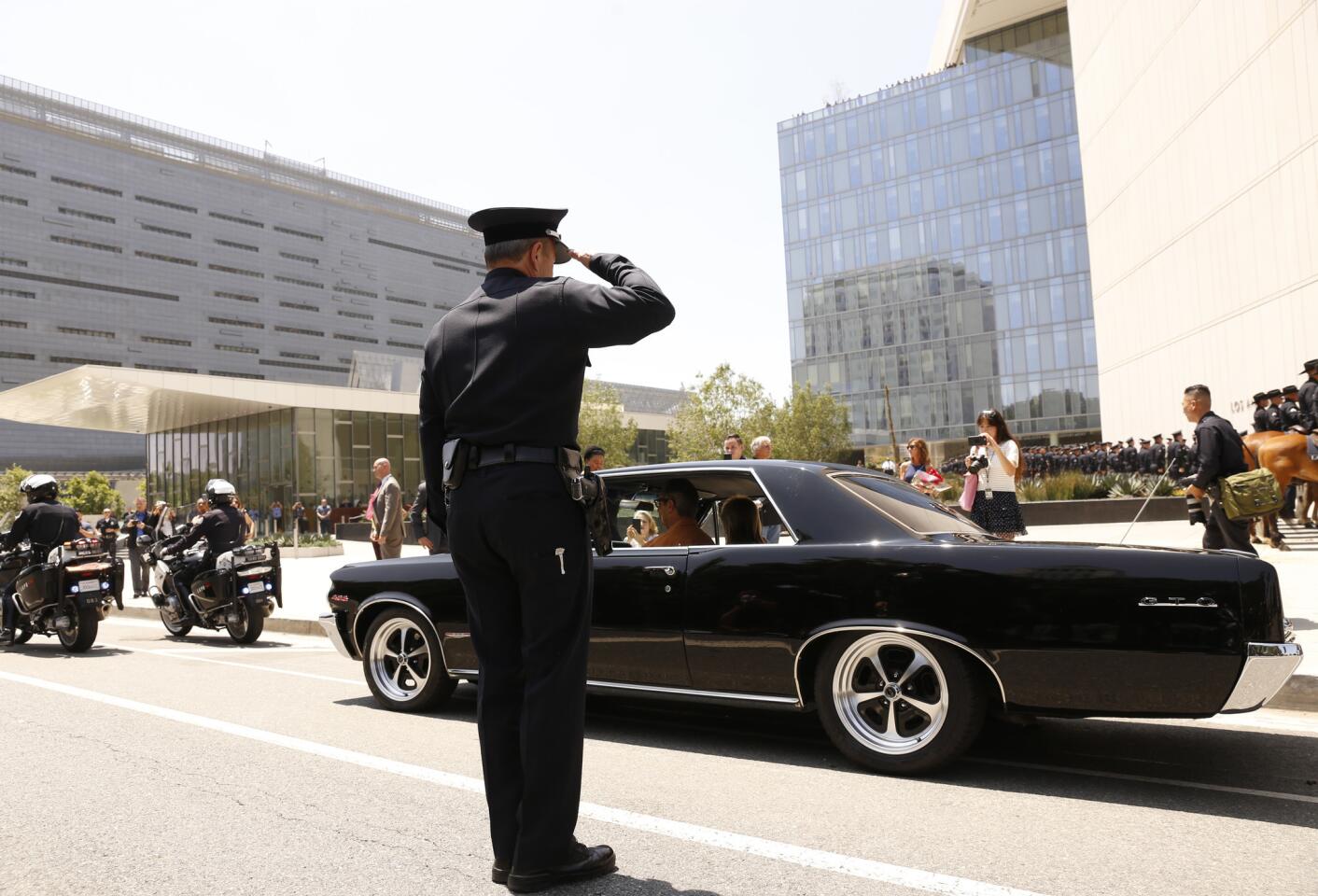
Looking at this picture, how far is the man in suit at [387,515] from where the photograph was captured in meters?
12.6

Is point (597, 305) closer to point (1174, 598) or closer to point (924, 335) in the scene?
point (1174, 598)

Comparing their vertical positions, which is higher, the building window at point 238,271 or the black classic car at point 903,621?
the building window at point 238,271

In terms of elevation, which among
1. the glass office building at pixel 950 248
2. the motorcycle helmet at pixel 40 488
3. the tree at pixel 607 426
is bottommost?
the motorcycle helmet at pixel 40 488

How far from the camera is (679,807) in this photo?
3861 mm

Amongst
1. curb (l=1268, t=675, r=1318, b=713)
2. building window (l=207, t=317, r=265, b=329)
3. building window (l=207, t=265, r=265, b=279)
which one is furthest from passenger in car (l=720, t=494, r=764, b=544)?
building window (l=207, t=265, r=265, b=279)

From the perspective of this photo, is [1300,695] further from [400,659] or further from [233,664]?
[233,664]

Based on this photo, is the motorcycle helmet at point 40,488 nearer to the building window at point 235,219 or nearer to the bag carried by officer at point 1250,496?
the bag carried by officer at point 1250,496

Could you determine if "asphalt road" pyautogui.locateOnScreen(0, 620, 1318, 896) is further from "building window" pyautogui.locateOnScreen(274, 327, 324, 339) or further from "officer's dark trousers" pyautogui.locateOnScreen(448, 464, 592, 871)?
"building window" pyautogui.locateOnScreen(274, 327, 324, 339)

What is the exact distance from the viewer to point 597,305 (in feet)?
9.57

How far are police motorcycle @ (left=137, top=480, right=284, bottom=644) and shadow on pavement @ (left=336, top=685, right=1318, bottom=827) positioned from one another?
5414 millimetres

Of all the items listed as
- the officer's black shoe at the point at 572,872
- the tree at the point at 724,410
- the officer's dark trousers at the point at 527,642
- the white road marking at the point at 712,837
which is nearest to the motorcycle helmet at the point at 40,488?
the white road marking at the point at 712,837

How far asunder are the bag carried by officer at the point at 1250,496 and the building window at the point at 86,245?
12098 centimetres

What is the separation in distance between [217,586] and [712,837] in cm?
863

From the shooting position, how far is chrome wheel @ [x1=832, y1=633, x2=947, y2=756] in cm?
429
